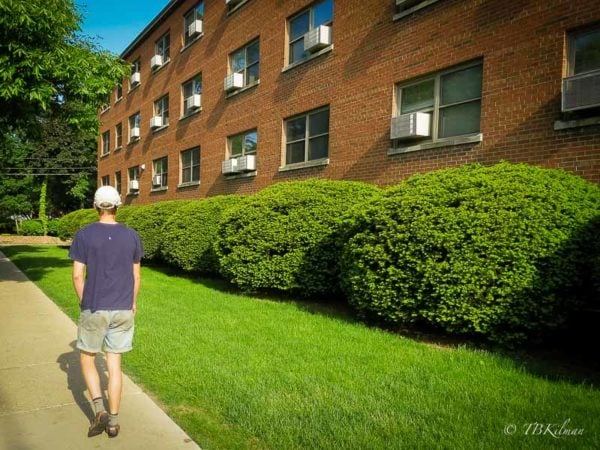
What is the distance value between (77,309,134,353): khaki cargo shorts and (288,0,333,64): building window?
10.4 meters

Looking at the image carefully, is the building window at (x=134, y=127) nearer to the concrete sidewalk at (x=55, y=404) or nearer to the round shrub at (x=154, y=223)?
the round shrub at (x=154, y=223)

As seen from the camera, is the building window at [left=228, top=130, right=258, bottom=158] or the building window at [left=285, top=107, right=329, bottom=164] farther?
the building window at [left=228, top=130, right=258, bottom=158]

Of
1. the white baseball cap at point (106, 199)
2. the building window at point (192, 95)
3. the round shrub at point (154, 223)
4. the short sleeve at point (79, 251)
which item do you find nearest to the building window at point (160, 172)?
the building window at point (192, 95)

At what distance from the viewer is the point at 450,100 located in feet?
30.3

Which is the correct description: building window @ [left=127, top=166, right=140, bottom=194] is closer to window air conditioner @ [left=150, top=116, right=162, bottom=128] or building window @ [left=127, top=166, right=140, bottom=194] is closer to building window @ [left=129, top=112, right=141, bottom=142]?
building window @ [left=129, top=112, right=141, bottom=142]

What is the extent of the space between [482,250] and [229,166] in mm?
11233

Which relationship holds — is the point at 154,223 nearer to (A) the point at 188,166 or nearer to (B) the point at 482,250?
(A) the point at 188,166

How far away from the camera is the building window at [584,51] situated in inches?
283

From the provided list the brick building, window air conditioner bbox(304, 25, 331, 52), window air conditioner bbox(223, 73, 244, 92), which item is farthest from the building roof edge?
window air conditioner bbox(304, 25, 331, 52)

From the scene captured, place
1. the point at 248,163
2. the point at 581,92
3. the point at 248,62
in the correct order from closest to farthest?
the point at 581,92 → the point at 248,163 → the point at 248,62

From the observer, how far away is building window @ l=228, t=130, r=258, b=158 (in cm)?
1523

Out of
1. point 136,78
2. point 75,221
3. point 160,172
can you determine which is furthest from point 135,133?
point 75,221

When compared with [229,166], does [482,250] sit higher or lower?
lower

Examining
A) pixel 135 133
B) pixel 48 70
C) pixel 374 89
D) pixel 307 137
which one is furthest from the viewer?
pixel 135 133
